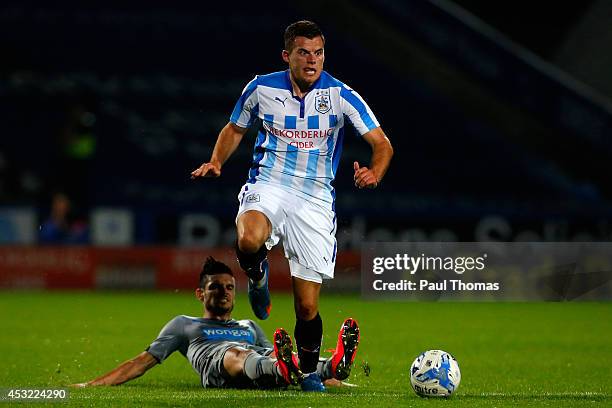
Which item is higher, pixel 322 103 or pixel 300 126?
pixel 322 103

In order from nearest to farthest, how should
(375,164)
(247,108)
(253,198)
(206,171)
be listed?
(206,171)
(375,164)
(253,198)
(247,108)

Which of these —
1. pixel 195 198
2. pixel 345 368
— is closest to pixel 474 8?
pixel 195 198

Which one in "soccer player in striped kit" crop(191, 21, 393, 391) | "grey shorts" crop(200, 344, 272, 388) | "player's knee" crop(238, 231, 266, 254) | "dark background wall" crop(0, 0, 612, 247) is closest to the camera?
"player's knee" crop(238, 231, 266, 254)

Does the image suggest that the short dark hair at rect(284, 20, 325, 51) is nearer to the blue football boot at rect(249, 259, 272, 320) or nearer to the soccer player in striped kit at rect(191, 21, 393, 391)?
the soccer player in striped kit at rect(191, 21, 393, 391)

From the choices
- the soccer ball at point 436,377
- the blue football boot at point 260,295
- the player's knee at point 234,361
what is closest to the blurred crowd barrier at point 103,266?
the blue football boot at point 260,295

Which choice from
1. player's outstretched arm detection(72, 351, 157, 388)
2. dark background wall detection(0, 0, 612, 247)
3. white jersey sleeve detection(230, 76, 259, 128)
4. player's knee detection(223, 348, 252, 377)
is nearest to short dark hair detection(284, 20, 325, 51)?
white jersey sleeve detection(230, 76, 259, 128)

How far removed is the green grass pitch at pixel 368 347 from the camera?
6.61 meters

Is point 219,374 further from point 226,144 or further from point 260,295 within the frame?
point 226,144

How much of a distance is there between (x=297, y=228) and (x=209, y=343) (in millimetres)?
1044

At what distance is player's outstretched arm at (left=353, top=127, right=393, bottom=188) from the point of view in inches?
250

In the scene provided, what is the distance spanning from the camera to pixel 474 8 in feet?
68.0

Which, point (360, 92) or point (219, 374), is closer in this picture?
point (219, 374)

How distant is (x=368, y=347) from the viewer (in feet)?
34.2

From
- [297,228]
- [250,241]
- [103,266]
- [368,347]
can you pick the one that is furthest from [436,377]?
[103,266]
